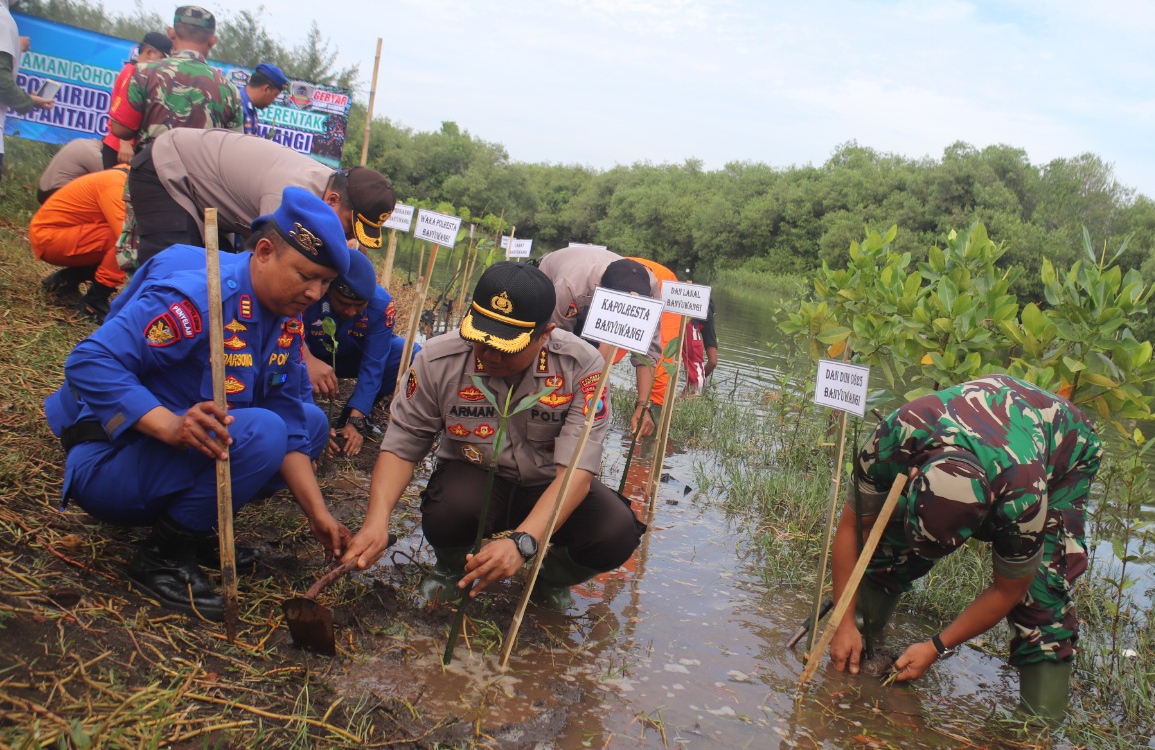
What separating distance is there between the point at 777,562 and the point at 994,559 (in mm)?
1683

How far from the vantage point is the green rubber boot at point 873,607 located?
3582mm

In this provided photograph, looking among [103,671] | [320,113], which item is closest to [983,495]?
[103,671]

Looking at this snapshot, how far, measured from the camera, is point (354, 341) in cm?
504

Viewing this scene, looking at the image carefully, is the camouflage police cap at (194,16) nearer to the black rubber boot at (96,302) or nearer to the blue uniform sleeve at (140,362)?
the black rubber boot at (96,302)

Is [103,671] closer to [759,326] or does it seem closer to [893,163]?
[759,326]

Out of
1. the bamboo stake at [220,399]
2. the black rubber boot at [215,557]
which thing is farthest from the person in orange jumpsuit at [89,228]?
the bamboo stake at [220,399]

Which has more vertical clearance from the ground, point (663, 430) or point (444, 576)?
point (663, 430)

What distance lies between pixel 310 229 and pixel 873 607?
→ 9.13ft

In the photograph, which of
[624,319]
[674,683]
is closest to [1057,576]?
[674,683]

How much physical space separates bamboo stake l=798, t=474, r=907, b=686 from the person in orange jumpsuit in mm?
4729

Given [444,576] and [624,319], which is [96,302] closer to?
[444,576]

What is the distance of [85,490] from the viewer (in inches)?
104

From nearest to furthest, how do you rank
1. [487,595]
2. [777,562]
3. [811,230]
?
[487,595]
[777,562]
[811,230]

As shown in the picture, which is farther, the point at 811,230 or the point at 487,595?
the point at 811,230
